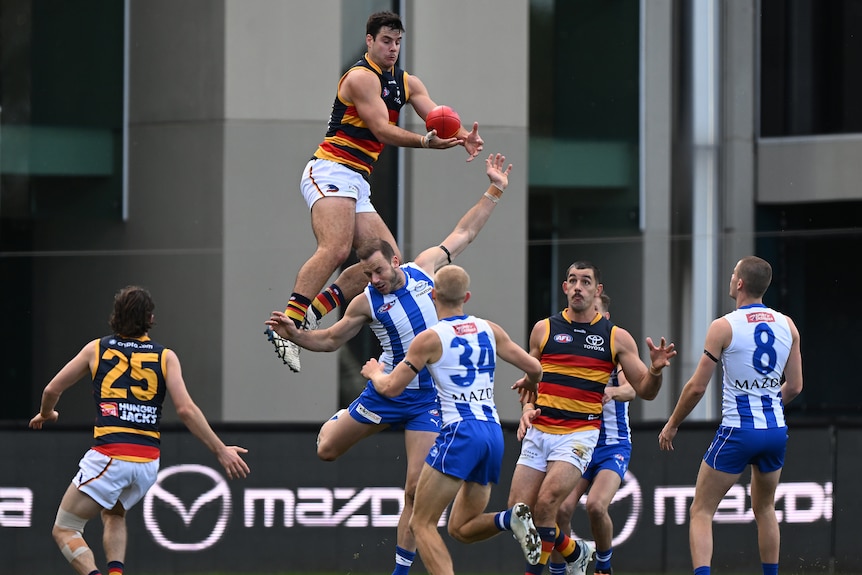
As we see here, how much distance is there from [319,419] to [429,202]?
2.81 m

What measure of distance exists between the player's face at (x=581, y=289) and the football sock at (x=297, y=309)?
1818mm

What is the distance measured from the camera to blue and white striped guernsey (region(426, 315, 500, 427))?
858cm

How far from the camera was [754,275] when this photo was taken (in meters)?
9.34

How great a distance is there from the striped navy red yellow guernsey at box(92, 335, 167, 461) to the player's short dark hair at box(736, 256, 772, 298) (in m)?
3.81

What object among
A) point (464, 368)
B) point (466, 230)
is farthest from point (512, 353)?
point (466, 230)

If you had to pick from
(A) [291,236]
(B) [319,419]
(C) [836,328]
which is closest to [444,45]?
(A) [291,236]

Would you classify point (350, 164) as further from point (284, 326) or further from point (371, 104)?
point (284, 326)

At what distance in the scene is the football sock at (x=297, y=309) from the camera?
31.3 ft

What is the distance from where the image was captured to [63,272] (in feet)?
42.8

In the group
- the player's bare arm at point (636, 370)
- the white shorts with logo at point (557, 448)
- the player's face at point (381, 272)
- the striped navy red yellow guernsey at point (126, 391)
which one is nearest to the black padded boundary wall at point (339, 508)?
the white shorts with logo at point (557, 448)

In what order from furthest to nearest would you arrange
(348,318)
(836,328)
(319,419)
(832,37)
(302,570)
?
(832,37) → (319,419) → (836,328) → (302,570) → (348,318)

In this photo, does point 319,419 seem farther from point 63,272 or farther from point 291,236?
point 63,272

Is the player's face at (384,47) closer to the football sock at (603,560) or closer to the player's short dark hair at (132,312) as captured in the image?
the player's short dark hair at (132,312)

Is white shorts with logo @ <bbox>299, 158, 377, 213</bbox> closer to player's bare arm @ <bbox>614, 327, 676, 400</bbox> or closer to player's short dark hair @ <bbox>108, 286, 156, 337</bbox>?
player's short dark hair @ <bbox>108, 286, 156, 337</bbox>
